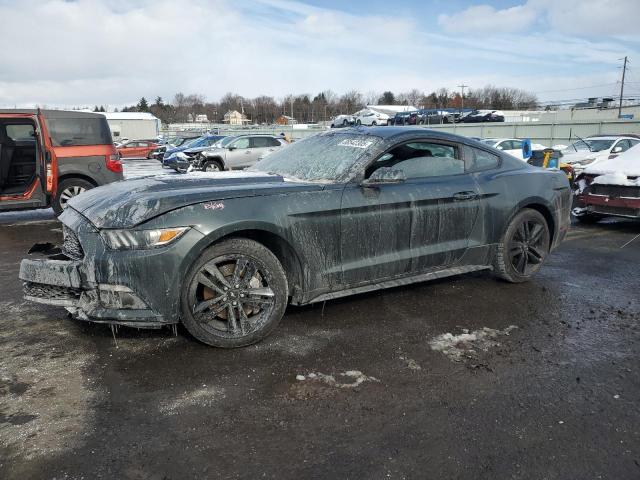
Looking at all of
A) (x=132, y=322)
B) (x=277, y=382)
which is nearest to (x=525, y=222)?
(x=277, y=382)

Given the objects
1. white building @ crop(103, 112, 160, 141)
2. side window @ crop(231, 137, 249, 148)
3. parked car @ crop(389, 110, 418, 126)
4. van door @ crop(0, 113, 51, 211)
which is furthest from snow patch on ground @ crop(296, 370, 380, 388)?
white building @ crop(103, 112, 160, 141)

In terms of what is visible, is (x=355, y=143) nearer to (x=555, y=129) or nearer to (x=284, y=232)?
(x=284, y=232)

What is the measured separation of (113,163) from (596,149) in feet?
47.3

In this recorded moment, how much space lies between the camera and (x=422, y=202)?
4.25 m

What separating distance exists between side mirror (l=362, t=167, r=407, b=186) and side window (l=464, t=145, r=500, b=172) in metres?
1.09

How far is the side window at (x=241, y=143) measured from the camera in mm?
19844

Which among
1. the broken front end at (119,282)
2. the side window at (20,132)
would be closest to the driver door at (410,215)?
the broken front end at (119,282)

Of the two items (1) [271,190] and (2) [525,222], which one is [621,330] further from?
(1) [271,190]

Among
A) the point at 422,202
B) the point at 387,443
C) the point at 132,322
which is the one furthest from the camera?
the point at 422,202

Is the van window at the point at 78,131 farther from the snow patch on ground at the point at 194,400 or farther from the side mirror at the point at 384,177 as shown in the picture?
the snow patch on ground at the point at 194,400

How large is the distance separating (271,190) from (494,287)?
2.70 meters

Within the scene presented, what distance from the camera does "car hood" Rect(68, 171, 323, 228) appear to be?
3.27m

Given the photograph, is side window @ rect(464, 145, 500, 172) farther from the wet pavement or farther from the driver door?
A: the wet pavement

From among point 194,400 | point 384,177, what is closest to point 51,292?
point 194,400
